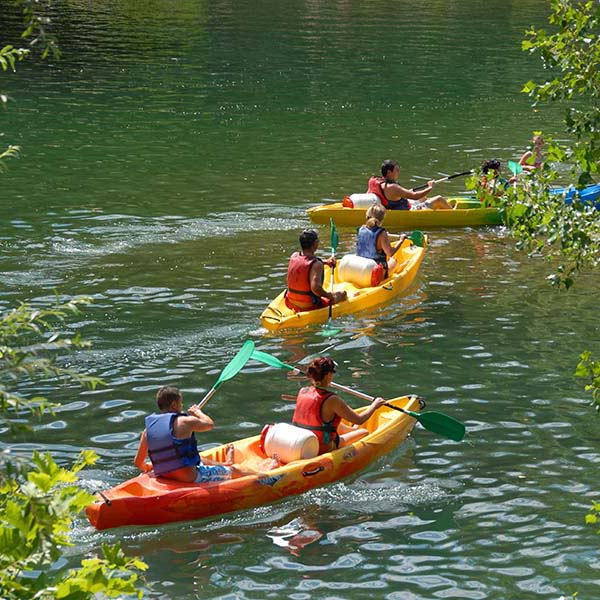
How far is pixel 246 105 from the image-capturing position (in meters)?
32.4

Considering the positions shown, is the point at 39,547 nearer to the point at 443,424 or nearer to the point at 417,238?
the point at 443,424

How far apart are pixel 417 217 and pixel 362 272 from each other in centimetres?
471

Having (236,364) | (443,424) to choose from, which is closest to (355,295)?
(236,364)

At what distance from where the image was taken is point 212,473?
10891 mm

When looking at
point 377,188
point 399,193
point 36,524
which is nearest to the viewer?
point 36,524

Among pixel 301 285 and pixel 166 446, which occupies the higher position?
pixel 301 285

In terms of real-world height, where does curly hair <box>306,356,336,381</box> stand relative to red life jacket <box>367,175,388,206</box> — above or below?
below

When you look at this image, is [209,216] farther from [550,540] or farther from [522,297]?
[550,540]

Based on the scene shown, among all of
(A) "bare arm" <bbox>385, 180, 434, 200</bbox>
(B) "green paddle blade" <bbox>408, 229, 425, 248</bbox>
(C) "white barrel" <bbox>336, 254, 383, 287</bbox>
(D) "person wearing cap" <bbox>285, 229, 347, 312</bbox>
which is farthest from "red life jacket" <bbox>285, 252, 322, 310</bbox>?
(A) "bare arm" <bbox>385, 180, 434, 200</bbox>

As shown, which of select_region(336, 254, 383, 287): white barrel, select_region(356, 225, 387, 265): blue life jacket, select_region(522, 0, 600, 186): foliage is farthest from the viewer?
select_region(356, 225, 387, 265): blue life jacket

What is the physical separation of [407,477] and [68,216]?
11412 millimetres

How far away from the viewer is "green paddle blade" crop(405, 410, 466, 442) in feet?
39.1

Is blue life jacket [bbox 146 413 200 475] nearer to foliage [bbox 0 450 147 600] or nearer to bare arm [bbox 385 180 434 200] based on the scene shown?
foliage [bbox 0 450 147 600]

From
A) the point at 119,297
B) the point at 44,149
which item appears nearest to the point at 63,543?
the point at 119,297
